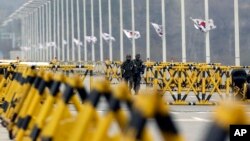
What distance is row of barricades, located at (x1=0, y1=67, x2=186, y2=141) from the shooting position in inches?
131

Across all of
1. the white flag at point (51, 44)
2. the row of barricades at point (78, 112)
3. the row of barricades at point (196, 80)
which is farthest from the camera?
the white flag at point (51, 44)

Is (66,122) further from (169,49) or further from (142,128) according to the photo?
(169,49)

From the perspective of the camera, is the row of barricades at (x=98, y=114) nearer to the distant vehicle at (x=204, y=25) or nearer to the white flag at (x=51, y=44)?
the distant vehicle at (x=204, y=25)

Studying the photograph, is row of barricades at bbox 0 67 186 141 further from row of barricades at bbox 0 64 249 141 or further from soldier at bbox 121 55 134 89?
soldier at bbox 121 55 134 89

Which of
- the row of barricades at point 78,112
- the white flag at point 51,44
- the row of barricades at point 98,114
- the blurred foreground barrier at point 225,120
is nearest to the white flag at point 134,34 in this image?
the row of barricades at point 78,112

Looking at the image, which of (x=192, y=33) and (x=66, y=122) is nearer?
(x=66, y=122)

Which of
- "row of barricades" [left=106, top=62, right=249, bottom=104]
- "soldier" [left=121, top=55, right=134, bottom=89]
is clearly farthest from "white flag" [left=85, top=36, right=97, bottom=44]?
"row of barricades" [left=106, top=62, right=249, bottom=104]

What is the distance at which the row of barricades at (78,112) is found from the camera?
333 cm

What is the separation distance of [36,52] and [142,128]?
3992 inches

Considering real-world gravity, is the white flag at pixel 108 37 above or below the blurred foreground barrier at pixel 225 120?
above

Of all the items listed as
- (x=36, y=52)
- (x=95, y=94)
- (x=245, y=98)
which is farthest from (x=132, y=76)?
(x=36, y=52)

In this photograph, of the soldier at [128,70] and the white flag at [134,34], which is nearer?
the soldier at [128,70]

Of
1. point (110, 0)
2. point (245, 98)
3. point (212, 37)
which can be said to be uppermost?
point (110, 0)

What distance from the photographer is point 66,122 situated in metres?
6.38
